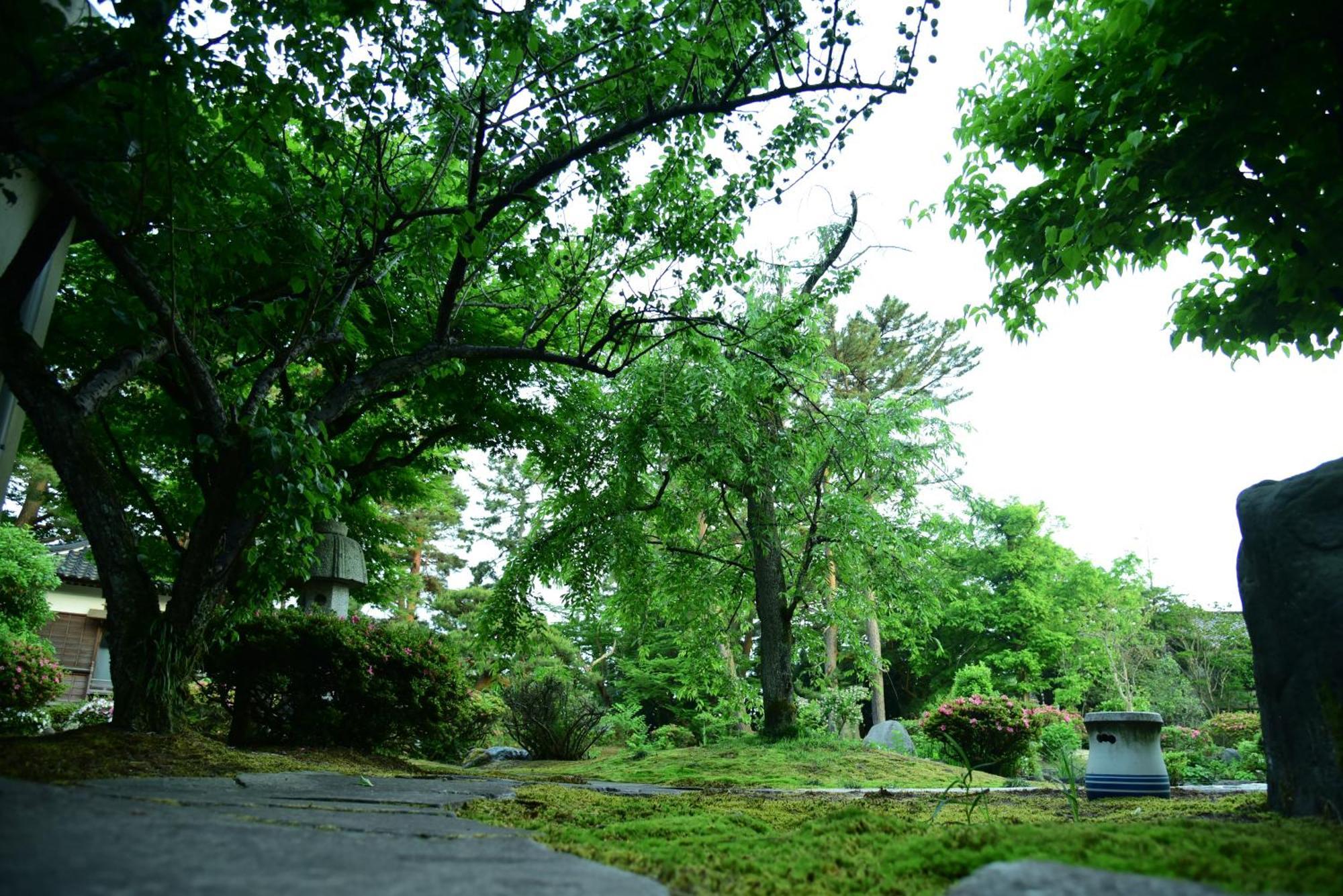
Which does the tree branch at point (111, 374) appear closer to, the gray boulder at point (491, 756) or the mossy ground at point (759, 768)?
the mossy ground at point (759, 768)

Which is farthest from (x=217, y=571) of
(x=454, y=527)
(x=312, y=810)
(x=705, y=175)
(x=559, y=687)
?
(x=454, y=527)

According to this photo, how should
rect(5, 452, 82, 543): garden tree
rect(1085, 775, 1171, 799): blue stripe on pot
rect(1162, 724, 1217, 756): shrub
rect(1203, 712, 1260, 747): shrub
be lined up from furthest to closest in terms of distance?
1. rect(5, 452, 82, 543): garden tree
2. rect(1203, 712, 1260, 747): shrub
3. rect(1162, 724, 1217, 756): shrub
4. rect(1085, 775, 1171, 799): blue stripe on pot

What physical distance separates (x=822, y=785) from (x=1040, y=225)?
17.5 ft

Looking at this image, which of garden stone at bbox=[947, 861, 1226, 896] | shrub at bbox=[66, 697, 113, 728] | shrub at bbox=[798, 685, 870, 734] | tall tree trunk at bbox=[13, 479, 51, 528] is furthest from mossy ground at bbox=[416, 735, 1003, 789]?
tall tree trunk at bbox=[13, 479, 51, 528]

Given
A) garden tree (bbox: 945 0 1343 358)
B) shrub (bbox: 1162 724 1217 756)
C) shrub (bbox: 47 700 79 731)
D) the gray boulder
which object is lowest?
the gray boulder

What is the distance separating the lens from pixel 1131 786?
16.6 ft

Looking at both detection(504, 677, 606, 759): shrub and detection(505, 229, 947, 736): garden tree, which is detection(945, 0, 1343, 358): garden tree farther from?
detection(504, 677, 606, 759): shrub

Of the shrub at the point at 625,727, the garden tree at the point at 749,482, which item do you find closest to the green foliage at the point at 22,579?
the garden tree at the point at 749,482

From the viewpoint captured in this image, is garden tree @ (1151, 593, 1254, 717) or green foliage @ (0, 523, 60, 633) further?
garden tree @ (1151, 593, 1254, 717)

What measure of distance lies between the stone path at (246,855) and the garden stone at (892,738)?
1199 centimetres

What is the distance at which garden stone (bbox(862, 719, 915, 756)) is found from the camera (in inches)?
505

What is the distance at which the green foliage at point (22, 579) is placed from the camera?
11195 millimetres

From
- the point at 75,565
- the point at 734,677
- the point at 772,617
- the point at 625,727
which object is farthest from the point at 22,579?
the point at 75,565

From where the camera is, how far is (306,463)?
13.9ft
